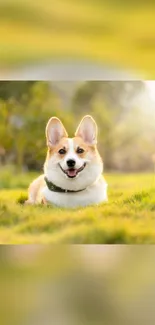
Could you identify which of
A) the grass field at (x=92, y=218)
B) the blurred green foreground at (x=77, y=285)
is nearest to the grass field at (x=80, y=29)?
the grass field at (x=92, y=218)

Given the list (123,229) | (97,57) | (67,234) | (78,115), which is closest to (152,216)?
(123,229)

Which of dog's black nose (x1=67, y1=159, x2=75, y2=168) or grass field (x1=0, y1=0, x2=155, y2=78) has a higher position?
grass field (x1=0, y1=0, x2=155, y2=78)

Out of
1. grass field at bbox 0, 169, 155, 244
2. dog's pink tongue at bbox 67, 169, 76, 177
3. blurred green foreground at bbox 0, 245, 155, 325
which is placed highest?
dog's pink tongue at bbox 67, 169, 76, 177

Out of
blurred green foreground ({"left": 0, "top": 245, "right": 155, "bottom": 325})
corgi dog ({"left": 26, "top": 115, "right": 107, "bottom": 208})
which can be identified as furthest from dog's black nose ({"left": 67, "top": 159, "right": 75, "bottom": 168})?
blurred green foreground ({"left": 0, "top": 245, "right": 155, "bottom": 325})

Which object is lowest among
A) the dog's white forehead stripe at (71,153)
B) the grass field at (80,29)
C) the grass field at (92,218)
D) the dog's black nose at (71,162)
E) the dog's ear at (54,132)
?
the grass field at (92,218)

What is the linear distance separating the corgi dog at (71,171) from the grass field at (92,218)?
0.04 meters

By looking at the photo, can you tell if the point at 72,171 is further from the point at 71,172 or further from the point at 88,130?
the point at 88,130

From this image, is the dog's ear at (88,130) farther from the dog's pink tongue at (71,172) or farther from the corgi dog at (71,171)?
the dog's pink tongue at (71,172)

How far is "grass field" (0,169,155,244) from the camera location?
2.56 m

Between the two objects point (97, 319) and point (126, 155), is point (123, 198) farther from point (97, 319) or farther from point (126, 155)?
point (97, 319)

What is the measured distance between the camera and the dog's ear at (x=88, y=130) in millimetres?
2615

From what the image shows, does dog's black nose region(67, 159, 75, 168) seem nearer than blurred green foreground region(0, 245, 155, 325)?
No

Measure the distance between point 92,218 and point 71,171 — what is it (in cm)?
22

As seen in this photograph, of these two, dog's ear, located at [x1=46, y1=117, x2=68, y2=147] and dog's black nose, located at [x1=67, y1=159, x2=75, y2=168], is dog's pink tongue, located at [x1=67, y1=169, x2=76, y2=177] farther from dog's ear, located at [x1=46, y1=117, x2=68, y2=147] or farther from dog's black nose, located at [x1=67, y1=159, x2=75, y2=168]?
dog's ear, located at [x1=46, y1=117, x2=68, y2=147]
